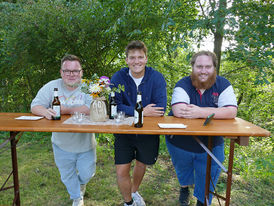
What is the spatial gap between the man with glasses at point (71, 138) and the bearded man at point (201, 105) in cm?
101

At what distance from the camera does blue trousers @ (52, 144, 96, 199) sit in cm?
243

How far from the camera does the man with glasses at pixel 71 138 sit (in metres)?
2.40

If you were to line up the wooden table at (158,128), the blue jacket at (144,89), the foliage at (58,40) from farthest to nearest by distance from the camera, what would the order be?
the foliage at (58,40) < the blue jacket at (144,89) < the wooden table at (158,128)

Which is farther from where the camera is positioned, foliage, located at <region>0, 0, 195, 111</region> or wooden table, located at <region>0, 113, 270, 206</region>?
foliage, located at <region>0, 0, 195, 111</region>

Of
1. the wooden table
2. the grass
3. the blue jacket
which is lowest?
the grass

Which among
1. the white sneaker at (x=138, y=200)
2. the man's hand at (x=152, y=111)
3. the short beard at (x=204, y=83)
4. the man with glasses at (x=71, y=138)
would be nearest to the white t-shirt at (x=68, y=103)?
the man with glasses at (x=71, y=138)

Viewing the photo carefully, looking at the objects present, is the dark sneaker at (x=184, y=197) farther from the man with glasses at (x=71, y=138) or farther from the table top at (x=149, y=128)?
the man with glasses at (x=71, y=138)

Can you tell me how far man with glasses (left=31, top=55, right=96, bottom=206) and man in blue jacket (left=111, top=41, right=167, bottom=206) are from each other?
0.38 m

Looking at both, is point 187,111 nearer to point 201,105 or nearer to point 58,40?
point 201,105

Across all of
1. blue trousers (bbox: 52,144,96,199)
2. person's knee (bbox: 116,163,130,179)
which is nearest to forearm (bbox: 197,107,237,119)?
person's knee (bbox: 116,163,130,179)

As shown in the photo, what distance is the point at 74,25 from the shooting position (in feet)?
15.5

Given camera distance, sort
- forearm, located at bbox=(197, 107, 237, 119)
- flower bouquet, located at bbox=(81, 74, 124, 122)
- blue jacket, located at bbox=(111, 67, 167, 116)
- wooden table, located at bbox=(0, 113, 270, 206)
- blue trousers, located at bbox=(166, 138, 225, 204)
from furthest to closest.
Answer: blue jacket, located at bbox=(111, 67, 167, 116) → blue trousers, located at bbox=(166, 138, 225, 204) → forearm, located at bbox=(197, 107, 237, 119) → flower bouquet, located at bbox=(81, 74, 124, 122) → wooden table, located at bbox=(0, 113, 270, 206)

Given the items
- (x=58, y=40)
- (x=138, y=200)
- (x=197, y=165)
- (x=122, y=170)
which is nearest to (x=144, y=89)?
(x=122, y=170)

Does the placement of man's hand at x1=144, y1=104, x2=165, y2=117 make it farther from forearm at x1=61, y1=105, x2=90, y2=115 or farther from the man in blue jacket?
forearm at x1=61, y1=105, x2=90, y2=115
